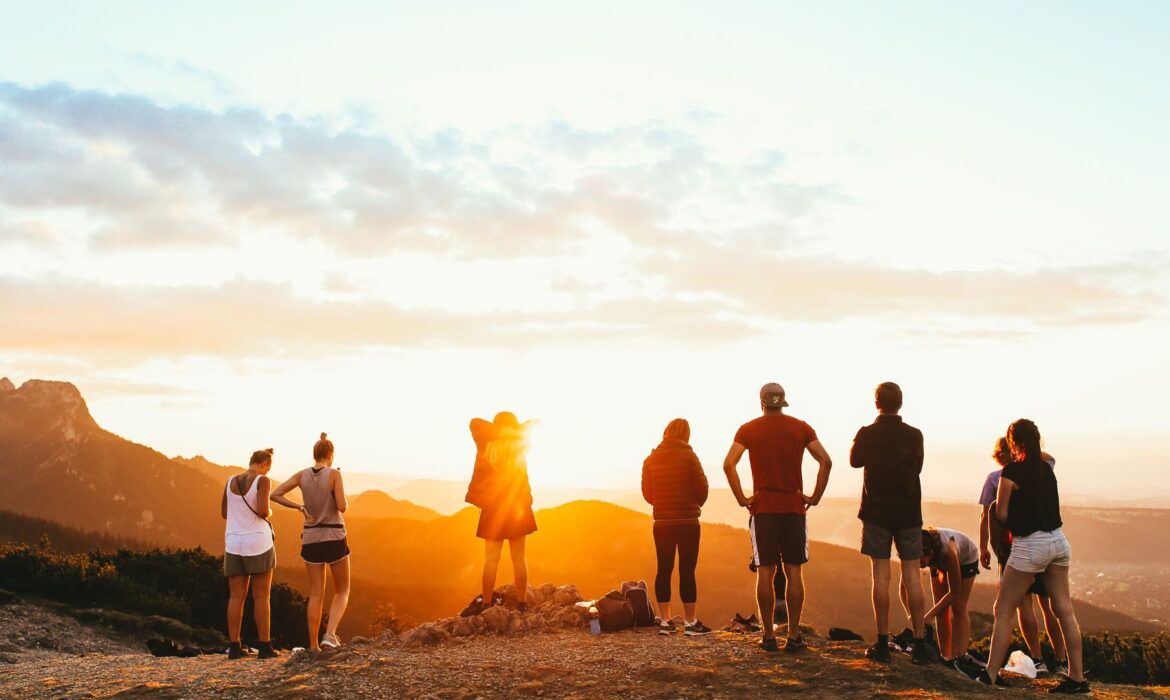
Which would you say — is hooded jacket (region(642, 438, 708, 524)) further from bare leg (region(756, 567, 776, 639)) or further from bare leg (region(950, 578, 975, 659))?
bare leg (region(950, 578, 975, 659))

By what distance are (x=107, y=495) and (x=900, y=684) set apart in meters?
132

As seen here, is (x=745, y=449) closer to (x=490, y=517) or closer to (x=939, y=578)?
(x=939, y=578)

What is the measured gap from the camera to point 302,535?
387 inches

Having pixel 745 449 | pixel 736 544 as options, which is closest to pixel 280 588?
pixel 745 449

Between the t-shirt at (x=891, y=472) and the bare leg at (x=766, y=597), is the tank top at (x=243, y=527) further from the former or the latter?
the t-shirt at (x=891, y=472)

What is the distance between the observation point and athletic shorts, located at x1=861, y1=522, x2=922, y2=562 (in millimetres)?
8234

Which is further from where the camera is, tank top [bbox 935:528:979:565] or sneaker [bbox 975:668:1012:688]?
tank top [bbox 935:528:979:565]

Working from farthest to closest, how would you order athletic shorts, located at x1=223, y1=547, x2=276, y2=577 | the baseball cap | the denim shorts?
athletic shorts, located at x1=223, y1=547, x2=276, y2=577, the baseball cap, the denim shorts

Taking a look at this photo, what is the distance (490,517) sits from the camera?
10.6m

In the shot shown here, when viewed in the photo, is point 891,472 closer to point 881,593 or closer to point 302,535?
point 881,593

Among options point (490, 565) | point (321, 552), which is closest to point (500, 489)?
point (490, 565)

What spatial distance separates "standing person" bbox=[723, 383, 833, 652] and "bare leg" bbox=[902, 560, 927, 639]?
1.03 m

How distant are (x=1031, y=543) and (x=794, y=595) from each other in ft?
7.71

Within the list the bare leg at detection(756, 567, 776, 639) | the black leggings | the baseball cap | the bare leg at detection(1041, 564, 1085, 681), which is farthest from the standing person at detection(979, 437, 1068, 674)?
the black leggings
